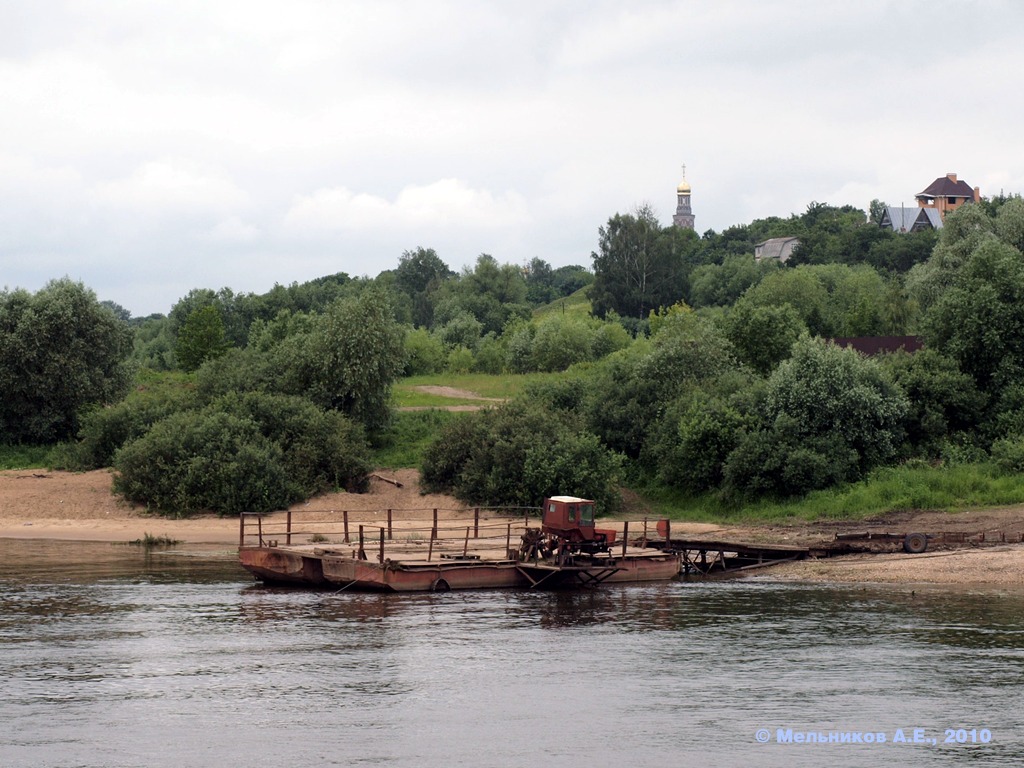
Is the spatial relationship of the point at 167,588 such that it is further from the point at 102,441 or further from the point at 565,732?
the point at 102,441

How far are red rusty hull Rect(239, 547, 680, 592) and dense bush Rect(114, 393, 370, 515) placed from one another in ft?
49.7

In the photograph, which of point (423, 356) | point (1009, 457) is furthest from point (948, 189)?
point (1009, 457)

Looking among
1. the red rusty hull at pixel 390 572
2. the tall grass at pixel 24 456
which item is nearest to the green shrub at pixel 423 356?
the tall grass at pixel 24 456

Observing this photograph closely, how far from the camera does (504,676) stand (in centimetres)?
2792

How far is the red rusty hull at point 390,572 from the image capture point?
38250mm

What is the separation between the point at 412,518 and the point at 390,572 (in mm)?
17108

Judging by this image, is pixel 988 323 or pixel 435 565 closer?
pixel 435 565

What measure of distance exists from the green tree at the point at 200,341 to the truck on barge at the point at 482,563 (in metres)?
54.3

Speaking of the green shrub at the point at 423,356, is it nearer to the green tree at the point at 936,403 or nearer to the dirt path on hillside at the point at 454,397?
the dirt path on hillside at the point at 454,397

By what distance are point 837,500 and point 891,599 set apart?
15.1 metres

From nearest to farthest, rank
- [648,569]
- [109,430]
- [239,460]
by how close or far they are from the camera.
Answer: [648,569] → [239,460] → [109,430]

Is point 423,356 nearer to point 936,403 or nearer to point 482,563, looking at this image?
point 936,403

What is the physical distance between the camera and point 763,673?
2769 cm

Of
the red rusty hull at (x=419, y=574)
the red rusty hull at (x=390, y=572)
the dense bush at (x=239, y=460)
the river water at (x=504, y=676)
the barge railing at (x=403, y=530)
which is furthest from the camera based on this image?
the dense bush at (x=239, y=460)
